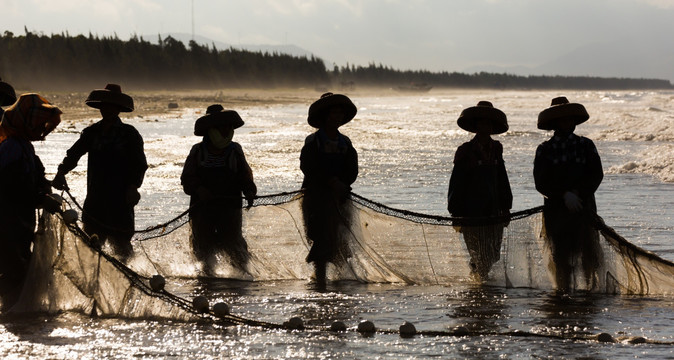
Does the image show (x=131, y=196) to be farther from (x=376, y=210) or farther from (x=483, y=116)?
(x=483, y=116)

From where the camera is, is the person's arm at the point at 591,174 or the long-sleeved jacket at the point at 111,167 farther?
the long-sleeved jacket at the point at 111,167

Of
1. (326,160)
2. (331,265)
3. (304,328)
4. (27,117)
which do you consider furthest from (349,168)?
(27,117)

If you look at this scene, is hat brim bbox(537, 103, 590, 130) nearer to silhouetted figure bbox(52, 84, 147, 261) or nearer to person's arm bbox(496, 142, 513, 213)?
person's arm bbox(496, 142, 513, 213)

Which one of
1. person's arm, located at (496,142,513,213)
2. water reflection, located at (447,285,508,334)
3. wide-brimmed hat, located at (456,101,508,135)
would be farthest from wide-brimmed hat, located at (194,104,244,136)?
water reflection, located at (447,285,508,334)

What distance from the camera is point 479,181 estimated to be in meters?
7.39

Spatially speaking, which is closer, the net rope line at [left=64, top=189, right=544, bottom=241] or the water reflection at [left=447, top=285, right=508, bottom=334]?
the water reflection at [left=447, top=285, right=508, bottom=334]

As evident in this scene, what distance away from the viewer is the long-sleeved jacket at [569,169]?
7012mm

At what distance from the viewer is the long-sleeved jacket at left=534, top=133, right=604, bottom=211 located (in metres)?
7.01

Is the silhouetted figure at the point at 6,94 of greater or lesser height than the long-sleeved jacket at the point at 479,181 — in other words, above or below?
above

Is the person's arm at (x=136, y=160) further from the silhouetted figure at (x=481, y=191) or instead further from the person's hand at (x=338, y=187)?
the silhouetted figure at (x=481, y=191)

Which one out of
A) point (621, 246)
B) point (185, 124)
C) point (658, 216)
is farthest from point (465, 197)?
point (185, 124)

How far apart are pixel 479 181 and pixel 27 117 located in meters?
3.17

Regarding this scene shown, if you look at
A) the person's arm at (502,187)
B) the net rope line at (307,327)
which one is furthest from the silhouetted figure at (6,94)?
the person's arm at (502,187)

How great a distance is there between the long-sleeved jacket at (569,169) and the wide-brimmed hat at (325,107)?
1.43m
